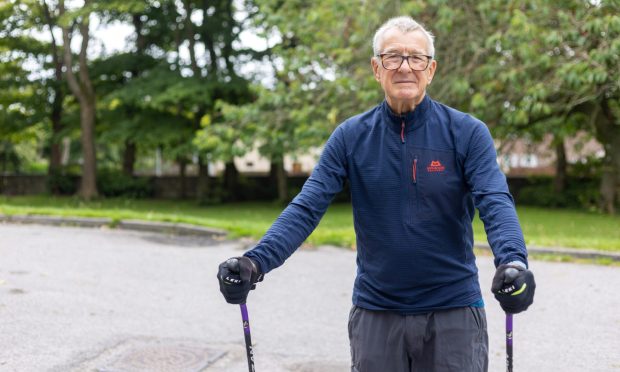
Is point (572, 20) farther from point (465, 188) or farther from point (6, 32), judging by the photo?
point (6, 32)

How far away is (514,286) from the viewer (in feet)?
7.25

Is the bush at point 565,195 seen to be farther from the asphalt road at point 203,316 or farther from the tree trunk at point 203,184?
the asphalt road at point 203,316

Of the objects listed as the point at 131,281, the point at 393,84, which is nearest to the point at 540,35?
the point at 131,281

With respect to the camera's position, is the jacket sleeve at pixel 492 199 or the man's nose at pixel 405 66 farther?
the man's nose at pixel 405 66

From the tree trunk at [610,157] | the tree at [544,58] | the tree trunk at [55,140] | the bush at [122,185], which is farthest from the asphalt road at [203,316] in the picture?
the bush at [122,185]

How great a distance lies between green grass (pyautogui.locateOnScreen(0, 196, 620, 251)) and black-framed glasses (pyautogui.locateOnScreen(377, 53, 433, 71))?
8400mm

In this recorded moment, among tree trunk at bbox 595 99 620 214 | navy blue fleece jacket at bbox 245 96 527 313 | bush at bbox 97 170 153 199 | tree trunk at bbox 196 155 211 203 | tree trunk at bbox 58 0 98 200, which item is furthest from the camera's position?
bush at bbox 97 170 153 199

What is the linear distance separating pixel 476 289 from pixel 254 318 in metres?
4.20

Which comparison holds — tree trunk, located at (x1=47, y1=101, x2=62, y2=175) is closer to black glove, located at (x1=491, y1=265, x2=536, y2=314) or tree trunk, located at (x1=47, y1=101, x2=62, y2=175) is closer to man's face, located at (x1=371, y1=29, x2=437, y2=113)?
man's face, located at (x1=371, y1=29, x2=437, y2=113)

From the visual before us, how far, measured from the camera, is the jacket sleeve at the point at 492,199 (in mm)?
2385

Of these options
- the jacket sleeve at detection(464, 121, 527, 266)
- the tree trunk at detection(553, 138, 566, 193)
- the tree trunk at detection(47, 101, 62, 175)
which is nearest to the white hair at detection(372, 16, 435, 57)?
the jacket sleeve at detection(464, 121, 527, 266)

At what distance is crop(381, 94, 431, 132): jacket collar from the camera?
2.65 meters

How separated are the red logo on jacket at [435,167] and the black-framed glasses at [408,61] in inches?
13.9

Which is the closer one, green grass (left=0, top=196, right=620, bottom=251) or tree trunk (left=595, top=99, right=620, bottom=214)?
green grass (left=0, top=196, right=620, bottom=251)
